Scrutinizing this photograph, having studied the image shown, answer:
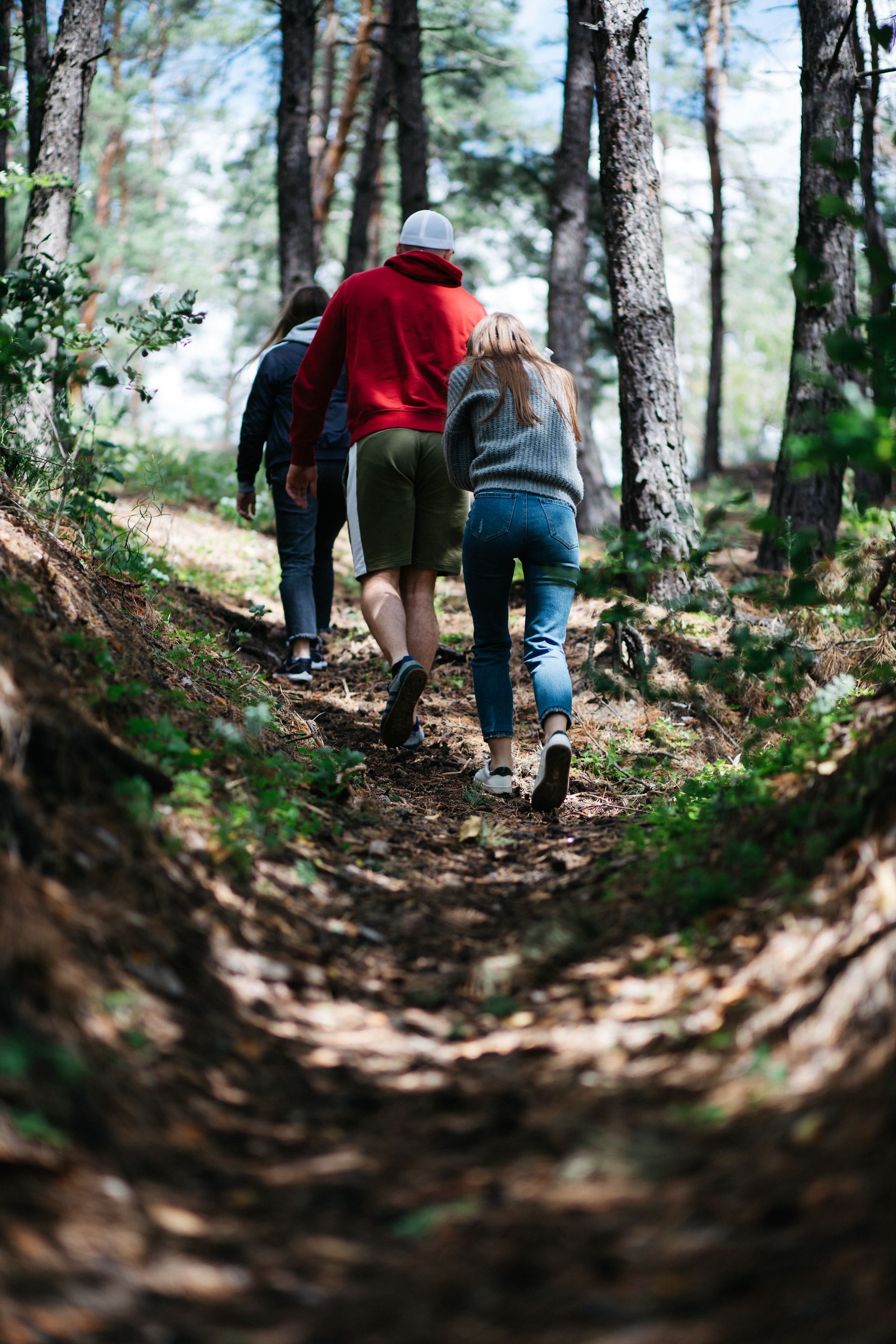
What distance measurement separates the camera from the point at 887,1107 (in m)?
1.50

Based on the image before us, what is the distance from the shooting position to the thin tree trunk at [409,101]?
1205 centimetres

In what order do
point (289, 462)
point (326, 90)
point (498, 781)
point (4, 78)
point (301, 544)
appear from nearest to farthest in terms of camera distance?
1. point (498, 781)
2. point (289, 462)
3. point (301, 544)
4. point (4, 78)
5. point (326, 90)

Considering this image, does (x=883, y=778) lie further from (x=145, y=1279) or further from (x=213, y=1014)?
(x=145, y=1279)

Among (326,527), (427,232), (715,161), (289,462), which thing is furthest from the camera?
(715,161)

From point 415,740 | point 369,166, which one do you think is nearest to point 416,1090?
point 415,740

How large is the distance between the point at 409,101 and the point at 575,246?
313cm

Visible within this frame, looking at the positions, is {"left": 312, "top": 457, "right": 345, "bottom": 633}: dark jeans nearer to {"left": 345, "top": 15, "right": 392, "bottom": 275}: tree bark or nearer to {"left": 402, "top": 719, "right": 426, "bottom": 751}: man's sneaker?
{"left": 402, "top": 719, "right": 426, "bottom": 751}: man's sneaker

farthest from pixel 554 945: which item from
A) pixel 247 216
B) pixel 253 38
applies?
pixel 247 216

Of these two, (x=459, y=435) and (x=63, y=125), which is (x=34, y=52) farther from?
(x=459, y=435)

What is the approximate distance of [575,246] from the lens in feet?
36.7

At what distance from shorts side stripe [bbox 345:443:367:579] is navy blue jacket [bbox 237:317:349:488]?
1.69 meters

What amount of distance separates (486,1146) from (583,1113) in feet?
0.59

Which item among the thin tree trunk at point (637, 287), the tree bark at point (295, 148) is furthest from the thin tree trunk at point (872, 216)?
the tree bark at point (295, 148)

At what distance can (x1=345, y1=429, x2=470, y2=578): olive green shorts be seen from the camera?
4.63 meters
